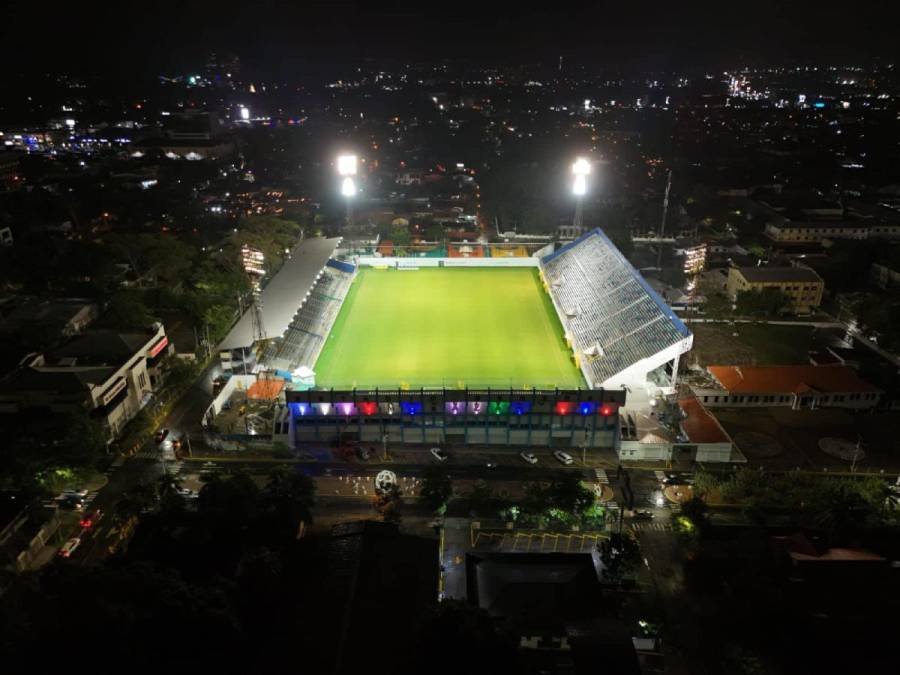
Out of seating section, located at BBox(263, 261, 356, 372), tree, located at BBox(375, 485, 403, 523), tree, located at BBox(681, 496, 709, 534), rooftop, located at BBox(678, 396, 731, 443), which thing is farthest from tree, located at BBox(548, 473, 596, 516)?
seating section, located at BBox(263, 261, 356, 372)

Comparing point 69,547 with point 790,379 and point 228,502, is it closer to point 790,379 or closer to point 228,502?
point 228,502

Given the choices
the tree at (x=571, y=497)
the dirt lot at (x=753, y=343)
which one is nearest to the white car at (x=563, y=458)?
the tree at (x=571, y=497)

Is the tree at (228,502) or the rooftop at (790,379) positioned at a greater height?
the tree at (228,502)

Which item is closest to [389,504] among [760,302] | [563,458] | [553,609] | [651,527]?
[553,609]

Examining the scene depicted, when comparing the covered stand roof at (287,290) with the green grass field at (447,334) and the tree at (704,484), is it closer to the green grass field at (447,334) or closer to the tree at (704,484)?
the green grass field at (447,334)

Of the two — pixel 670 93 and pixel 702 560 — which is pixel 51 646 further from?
pixel 670 93

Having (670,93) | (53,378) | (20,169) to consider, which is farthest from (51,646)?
(670,93)
